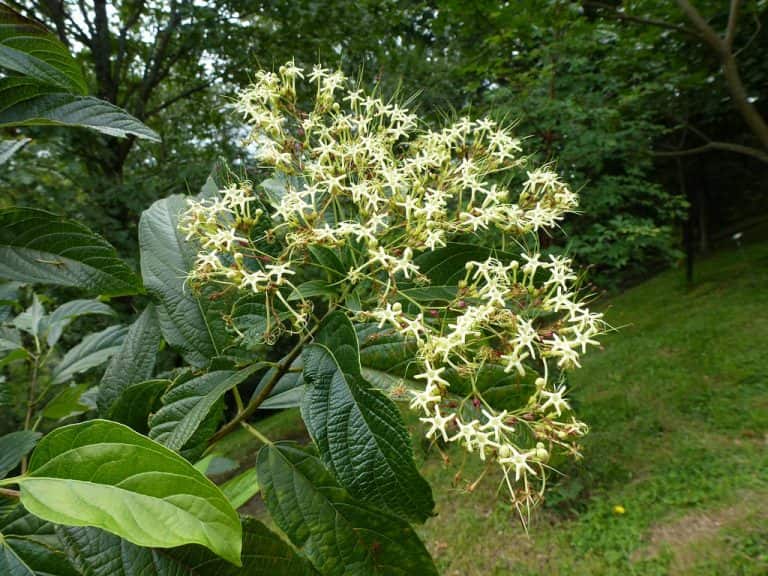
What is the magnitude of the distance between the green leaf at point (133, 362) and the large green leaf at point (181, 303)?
5 centimetres

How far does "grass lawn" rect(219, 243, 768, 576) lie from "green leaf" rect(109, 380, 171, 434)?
1448mm

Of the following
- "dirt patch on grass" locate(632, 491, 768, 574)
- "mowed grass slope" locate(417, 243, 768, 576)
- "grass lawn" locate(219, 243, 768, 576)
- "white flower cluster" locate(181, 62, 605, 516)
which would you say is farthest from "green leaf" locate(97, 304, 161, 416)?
"dirt patch on grass" locate(632, 491, 768, 574)

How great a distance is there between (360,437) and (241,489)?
0.50m

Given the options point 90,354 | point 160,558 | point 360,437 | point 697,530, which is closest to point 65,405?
point 90,354

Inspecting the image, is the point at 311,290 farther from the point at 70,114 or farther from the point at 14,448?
the point at 14,448

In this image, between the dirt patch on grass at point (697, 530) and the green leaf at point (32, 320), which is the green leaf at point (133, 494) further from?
the dirt patch on grass at point (697, 530)

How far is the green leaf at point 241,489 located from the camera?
3.38 feet

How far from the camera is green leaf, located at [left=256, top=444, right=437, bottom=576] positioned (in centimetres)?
83

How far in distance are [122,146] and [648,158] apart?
471 cm

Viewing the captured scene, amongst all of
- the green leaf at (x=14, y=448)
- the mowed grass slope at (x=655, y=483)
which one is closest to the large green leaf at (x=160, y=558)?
the green leaf at (x=14, y=448)

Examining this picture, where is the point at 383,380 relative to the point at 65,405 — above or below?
above

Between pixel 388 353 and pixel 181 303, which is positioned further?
pixel 181 303

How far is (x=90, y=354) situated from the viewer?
4.85ft

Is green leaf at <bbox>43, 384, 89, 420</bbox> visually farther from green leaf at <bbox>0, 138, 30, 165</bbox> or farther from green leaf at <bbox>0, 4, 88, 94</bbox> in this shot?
green leaf at <bbox>0, 4, 88, 94</bbox>
